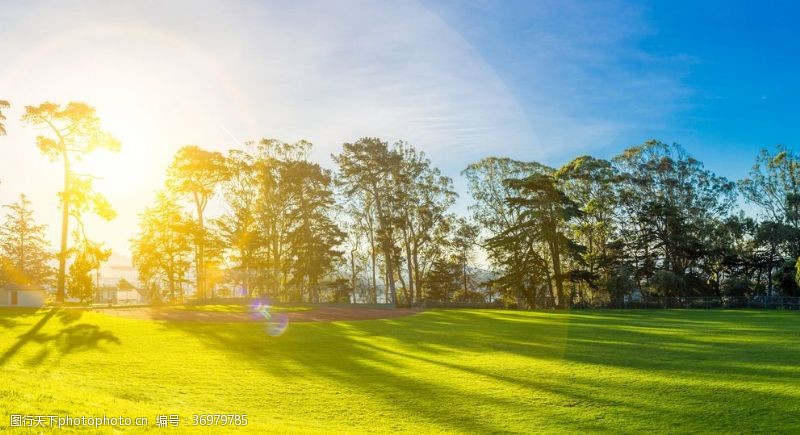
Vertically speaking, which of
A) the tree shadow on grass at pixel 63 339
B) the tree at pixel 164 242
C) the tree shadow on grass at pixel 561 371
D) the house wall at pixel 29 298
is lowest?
the tree shadow on grass at pixel 561 371

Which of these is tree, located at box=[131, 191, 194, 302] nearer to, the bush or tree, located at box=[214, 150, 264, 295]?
tree, located at box=[214, 150, 264, 295]

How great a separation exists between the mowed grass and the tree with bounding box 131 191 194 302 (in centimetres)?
2998

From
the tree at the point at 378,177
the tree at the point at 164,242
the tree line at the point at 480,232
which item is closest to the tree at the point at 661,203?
the tree line at the point at 480,232

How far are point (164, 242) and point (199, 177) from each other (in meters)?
8.56

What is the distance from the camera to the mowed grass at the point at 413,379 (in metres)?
9.94

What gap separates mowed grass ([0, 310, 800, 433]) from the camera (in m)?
9.94

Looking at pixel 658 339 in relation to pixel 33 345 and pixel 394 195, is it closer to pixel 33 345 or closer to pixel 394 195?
pixel 33 345

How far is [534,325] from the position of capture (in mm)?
→ 28266

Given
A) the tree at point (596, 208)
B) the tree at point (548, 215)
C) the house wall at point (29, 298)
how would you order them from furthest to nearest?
1. the tree at point (596, 208)
2. the tree at point (548, 215)
3. the house wall at point (29, 298)

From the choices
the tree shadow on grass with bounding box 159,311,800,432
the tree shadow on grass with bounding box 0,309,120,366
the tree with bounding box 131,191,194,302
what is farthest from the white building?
the tree shadow on grass with bounding box 159,311,800,432

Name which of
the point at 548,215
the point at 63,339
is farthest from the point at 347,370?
the point at 548,215

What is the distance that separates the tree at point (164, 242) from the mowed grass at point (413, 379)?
30.0m

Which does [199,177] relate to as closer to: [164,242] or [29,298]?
[164,242]

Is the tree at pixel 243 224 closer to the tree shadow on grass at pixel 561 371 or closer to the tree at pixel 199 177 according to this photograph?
the tree at pixel 199 177
